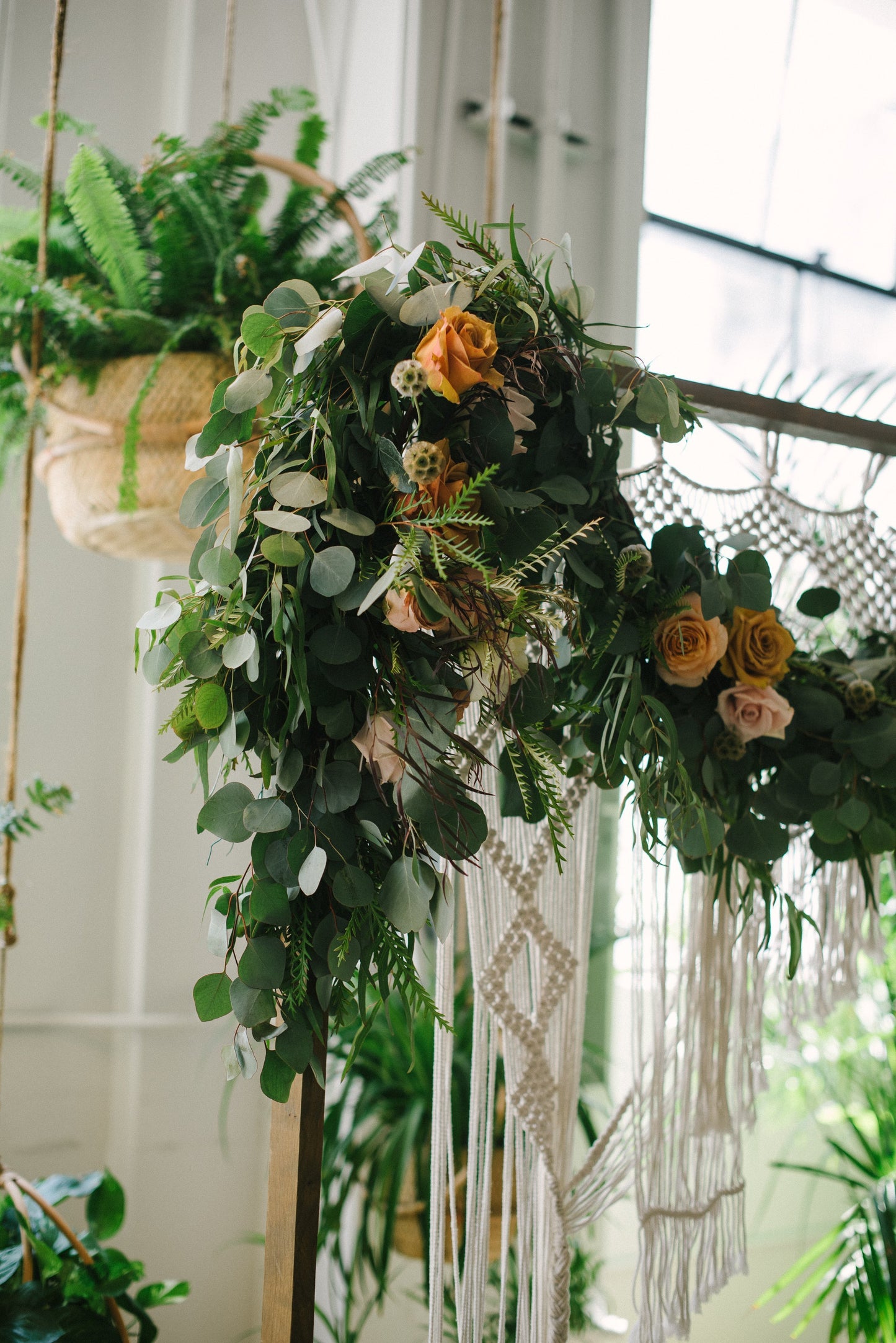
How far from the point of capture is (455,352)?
570 millimetres

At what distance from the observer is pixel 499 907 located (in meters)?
0.87

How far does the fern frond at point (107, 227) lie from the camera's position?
96cm

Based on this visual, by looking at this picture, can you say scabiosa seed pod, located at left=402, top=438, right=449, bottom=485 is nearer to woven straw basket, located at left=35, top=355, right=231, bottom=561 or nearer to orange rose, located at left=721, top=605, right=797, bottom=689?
orange rose, located at left=721, top=605, right=797, bottom=689

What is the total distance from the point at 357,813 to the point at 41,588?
137 cm

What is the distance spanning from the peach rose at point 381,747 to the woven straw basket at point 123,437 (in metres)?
0.50

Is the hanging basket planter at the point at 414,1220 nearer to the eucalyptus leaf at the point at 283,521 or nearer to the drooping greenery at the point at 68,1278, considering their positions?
the drooping greenery at the point at 68,1278

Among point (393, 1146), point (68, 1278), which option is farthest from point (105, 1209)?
point (393, 1146)

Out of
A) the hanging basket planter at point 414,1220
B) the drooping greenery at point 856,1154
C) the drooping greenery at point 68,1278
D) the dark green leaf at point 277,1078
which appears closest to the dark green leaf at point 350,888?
the dark green leaf at point 277,1078

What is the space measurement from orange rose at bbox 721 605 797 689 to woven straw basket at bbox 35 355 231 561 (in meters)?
0.55

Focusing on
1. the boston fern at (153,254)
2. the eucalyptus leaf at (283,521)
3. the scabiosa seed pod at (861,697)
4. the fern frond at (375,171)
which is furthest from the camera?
the fern frond at (375,171)

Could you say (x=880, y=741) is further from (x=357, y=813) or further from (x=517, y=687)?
(x=357, y=813)

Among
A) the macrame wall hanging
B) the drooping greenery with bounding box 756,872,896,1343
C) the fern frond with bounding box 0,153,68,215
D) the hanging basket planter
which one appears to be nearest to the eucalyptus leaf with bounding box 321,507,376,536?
the macrame wall hanging

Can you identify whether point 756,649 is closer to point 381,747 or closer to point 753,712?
point 753,712

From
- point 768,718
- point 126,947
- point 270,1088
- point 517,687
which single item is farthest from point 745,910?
point 126,947
